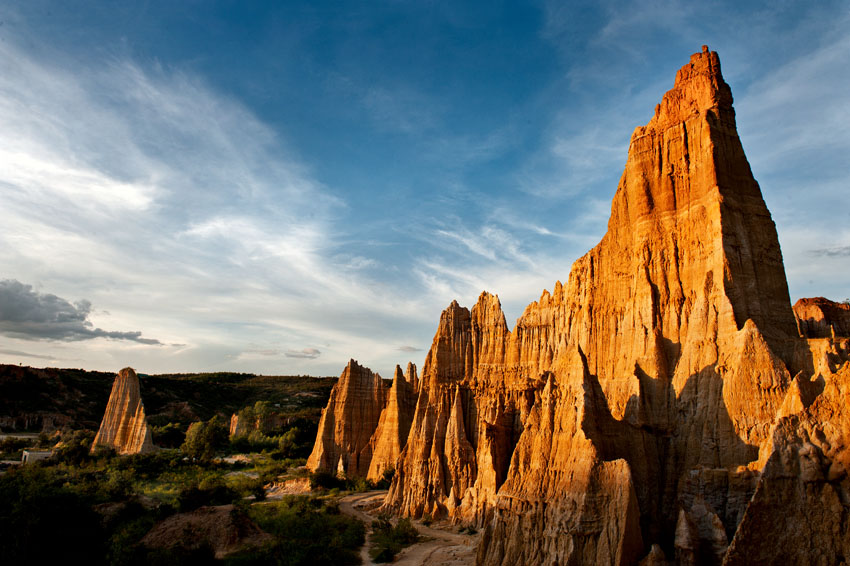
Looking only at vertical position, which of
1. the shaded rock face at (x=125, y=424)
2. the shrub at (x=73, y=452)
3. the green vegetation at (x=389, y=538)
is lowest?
the green vegetation at (x=389, y=538)

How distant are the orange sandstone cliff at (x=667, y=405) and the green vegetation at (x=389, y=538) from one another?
4410mm

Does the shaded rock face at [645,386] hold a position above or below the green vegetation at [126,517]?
above

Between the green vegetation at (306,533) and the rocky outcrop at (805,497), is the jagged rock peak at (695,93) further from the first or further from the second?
the green vegetation at (306,533)

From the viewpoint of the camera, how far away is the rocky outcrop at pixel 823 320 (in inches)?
1591

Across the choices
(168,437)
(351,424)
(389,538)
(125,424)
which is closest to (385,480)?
(351,424)

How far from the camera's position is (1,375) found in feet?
281

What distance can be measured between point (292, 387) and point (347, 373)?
281 ft

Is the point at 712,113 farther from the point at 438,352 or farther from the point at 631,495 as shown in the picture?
the point at 438,352

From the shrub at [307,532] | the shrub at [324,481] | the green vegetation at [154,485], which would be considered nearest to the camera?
the green vegetation at [154,485]

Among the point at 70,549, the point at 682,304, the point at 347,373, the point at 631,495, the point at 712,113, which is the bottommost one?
the point at 70,549

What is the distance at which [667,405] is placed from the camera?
29.3 meters

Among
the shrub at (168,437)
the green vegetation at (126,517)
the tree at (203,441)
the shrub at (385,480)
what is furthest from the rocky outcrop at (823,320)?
the shrub at (168,437)

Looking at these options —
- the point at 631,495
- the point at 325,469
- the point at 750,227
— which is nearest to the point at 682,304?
the point at 750,227

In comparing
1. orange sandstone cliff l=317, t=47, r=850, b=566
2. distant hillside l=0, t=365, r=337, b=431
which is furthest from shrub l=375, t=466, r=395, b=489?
distant hillside l=0, t=365, r=337, b=431
